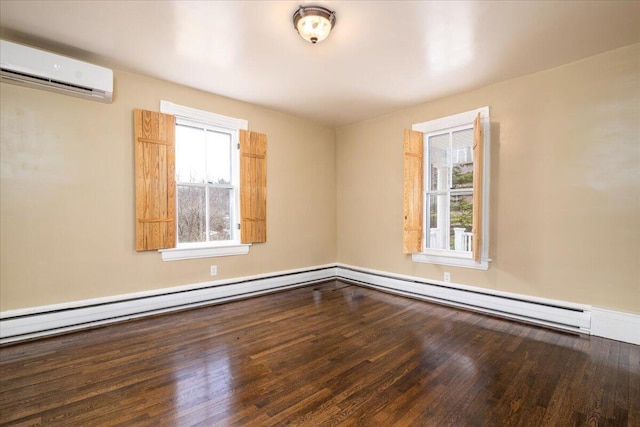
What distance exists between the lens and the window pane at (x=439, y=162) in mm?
4059

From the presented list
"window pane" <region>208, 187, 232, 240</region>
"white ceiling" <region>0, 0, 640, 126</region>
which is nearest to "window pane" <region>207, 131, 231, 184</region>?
"window pane" <region>208, 187, 232, 240</region>

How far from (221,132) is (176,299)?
2.24 meters

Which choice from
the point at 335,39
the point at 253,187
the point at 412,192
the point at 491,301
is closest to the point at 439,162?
the point at 412,192

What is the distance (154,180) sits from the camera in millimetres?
3363

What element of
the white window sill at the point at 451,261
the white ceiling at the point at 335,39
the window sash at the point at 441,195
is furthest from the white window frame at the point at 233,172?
→ the window sash at the point at 441,195

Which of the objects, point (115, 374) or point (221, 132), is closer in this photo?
point (115, 374)

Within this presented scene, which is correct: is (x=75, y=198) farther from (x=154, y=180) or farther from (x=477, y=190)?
(x=477, y=190)

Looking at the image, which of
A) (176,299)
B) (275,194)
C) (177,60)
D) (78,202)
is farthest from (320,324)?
(177,60)

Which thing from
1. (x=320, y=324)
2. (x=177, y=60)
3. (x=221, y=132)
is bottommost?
(x=320, y=324)

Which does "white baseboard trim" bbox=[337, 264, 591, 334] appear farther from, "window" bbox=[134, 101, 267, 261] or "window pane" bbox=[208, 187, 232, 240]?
"window pane" bbox=[208, 187, 232, 240]

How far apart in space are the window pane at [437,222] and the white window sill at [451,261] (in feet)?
0.63

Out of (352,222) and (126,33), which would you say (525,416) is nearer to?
(352,222)

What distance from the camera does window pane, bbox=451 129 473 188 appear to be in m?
3.86

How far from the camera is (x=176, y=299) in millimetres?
3549
